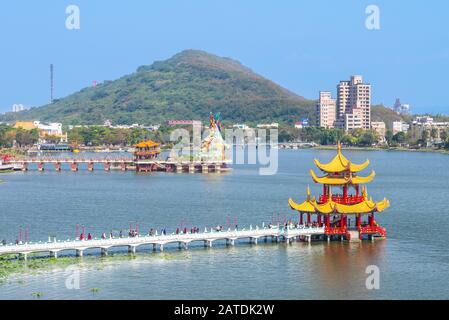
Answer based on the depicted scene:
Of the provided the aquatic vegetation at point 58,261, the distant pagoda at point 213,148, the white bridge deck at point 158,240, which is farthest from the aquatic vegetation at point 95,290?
the distant pagoda at point 213,148

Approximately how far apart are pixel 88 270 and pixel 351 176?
17052 millimetres

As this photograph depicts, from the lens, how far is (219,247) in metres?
50.2

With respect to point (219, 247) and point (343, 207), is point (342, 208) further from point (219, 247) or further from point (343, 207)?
point (219, 247)

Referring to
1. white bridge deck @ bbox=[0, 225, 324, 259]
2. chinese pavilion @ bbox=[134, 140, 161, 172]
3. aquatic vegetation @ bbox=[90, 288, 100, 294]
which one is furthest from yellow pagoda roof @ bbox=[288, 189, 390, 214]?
chinese pavilion @ bbox=[134, 140, 161, 172]

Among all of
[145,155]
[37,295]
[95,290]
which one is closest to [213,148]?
[145,155]

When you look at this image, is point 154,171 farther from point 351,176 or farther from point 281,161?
point 351,176

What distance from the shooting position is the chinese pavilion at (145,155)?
110688mm

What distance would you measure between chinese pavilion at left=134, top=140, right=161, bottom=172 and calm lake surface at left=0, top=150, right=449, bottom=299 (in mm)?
13132

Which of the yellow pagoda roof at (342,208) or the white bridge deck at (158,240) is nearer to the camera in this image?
the white bridge deck at (158,240)

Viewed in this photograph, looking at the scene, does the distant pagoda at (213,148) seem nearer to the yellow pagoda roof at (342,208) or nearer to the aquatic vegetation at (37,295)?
the yellow pagoda roof at (342,208)

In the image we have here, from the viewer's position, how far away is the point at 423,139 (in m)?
183

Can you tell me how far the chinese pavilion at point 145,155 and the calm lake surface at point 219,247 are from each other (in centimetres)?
1313

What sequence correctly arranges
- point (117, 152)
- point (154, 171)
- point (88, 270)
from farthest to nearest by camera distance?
point (117, 152) < point (154, 171) < point (88, 270)
